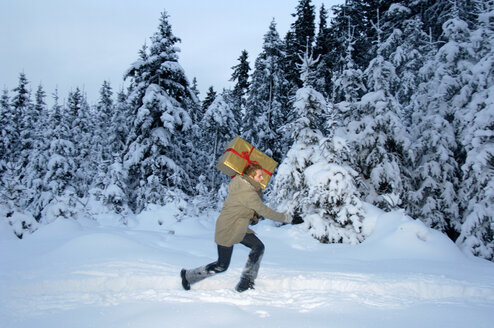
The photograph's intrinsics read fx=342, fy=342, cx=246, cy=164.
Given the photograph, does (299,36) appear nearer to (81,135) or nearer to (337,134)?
(337,134)

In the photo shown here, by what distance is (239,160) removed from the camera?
6.04 m

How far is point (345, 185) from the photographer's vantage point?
427 inches

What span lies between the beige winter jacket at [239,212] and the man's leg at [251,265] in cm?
25

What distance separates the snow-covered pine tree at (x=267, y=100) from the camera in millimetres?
28523

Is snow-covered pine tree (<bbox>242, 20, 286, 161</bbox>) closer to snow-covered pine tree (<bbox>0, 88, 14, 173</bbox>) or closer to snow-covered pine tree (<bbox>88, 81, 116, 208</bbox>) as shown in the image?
snow-covered pine tree (<bbox>88, 81, 116, 208</bbox>)

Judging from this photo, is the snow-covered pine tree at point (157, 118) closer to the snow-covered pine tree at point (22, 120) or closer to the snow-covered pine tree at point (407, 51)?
the snow-covered pine tree at point (407, 51)

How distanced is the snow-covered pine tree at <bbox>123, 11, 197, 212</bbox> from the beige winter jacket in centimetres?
1488

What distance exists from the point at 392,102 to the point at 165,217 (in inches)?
438

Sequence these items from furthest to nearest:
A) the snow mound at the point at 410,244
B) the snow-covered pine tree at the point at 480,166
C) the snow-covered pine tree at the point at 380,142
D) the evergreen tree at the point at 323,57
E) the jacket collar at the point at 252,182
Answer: the evergreen tree at the point at 323,57 < the snow-covered pine tree at the point at 380,142 < the snow-covered pine tree at the point at 480,166 < the snow mound at the point at 410,244 < the jacket collar at the point at 252,182

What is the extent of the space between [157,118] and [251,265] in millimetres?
17832

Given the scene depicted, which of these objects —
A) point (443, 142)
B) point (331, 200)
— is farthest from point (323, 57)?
point (331, 200)

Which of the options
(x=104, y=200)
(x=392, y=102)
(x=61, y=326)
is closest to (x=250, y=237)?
(x=61, y=326)

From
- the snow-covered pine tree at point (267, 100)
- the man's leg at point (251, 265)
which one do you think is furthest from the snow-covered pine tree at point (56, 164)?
the man's leg at point (251, 265)

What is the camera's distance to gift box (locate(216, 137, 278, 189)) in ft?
19.3
